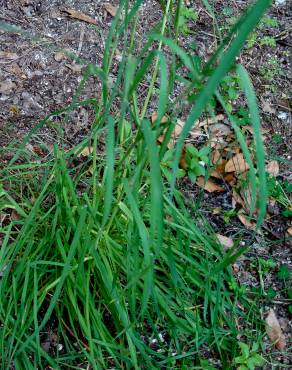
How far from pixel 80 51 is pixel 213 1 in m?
A: 0.87

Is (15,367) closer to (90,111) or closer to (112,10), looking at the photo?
(90,111)

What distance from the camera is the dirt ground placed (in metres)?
2.39

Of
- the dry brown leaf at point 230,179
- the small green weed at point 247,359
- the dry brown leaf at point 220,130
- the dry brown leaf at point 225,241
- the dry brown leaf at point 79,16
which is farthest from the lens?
the dry brown leaf at point 79,16

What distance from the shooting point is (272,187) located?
2512 millimetres

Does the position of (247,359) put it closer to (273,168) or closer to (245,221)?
(245,221)

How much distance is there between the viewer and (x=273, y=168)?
264 centimetres

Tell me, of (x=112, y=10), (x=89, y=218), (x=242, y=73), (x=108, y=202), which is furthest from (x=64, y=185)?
(x=112, y=10)

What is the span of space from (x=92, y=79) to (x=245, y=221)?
3.08ft

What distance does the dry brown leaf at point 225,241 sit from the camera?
2.32 m

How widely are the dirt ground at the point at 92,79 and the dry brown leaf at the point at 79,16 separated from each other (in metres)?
0.02

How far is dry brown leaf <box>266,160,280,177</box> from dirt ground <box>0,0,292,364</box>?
32 millimetres

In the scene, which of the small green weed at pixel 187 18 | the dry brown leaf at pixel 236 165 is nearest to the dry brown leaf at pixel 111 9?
the small green weed at pixel 187 18

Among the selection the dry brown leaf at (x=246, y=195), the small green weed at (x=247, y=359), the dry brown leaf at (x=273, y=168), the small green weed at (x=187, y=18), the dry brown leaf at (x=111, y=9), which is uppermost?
the small green weed at (x=187, y=18)

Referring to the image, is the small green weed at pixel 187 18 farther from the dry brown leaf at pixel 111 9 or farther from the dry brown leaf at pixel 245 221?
the dry brown leaf at pixel 245 221
